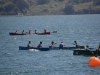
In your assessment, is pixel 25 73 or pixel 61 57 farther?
pixel 61 57

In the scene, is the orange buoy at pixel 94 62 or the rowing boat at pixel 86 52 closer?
the orange buoy at pixel 94 62

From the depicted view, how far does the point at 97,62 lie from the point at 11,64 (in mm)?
12180

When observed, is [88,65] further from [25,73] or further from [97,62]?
[25,73]

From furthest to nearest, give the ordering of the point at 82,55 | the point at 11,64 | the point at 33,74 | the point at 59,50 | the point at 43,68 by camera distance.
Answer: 1. the point at 59,50
2. the point at 82,55
3. the point at 11,64
4. the point at 43,68
5. the point at 33,74

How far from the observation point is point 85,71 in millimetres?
55188

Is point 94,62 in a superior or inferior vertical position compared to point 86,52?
inferior

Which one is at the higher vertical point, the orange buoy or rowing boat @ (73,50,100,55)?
rowing boat @ (73,50,100,55)

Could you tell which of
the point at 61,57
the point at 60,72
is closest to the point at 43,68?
the point at 60,72

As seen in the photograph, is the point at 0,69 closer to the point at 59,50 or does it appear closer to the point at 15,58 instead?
the point at 15,58

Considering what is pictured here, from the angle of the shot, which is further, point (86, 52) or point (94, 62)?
point (86, 52)

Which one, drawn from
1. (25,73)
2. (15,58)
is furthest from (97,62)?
(15,58)

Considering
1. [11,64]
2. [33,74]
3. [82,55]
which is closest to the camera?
[33,74]

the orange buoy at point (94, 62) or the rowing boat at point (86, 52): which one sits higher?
the rowing boat at point (86, 52)

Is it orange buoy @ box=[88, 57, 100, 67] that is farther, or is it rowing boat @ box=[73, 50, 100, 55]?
rowing boat @ box=[73, 50, 100, 55]
